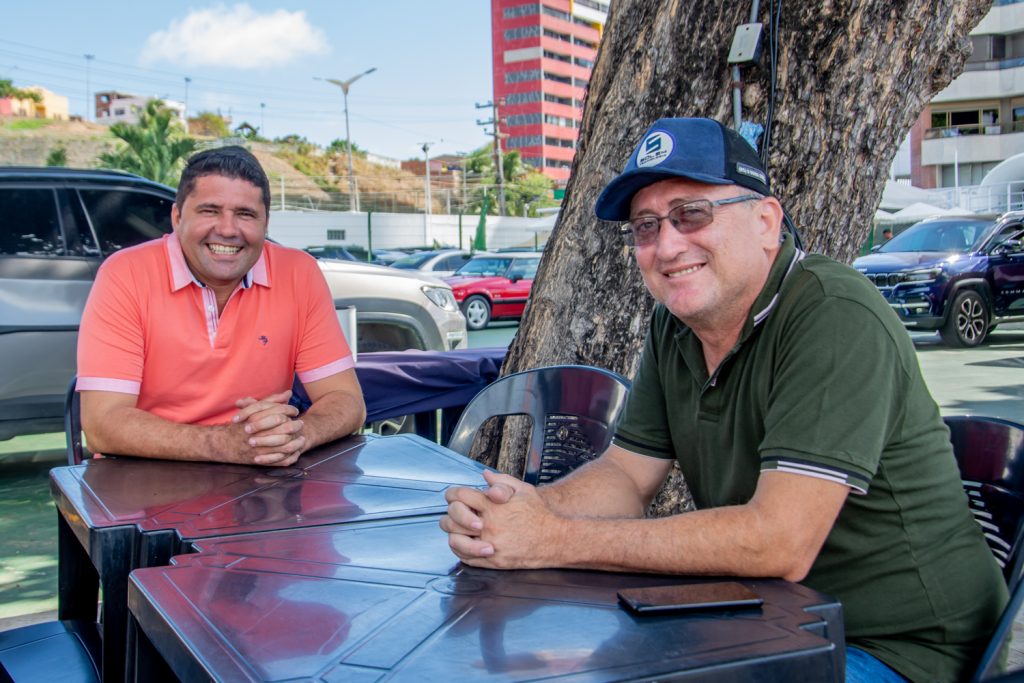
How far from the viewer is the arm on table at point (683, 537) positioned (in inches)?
62.2

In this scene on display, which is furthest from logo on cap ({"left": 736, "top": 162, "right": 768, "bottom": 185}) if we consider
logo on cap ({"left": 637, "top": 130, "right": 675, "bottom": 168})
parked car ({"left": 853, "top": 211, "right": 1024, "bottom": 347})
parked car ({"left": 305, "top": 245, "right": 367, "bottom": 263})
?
parked car ({"left": 305, "top": 245, "right": 367, "bottom": 263})

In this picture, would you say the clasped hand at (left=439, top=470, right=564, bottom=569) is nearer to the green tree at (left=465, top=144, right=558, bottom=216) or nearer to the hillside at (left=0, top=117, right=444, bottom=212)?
the green tree at (left=465, top=144, right=558, bottom=216)

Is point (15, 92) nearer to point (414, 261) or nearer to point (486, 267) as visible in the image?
point (414, 261)

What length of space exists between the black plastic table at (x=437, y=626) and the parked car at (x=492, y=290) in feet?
55.2

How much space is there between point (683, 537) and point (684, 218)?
0.70m

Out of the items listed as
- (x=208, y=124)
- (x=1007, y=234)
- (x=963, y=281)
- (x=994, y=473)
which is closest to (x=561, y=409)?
(x=994, y=473)

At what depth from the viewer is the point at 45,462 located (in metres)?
7.03

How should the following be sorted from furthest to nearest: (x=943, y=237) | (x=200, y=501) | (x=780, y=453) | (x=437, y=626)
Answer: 1. (x=943, y=237)
2. (x=200, y=501)
3. (x=780, y=453)
4. (x=437, y=626)

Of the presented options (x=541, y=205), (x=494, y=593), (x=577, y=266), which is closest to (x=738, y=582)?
(x=494, y=593)

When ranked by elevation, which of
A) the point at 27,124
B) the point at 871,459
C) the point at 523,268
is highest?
the point at 27,124

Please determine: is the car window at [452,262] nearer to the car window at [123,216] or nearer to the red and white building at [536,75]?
the car window at [123,216]

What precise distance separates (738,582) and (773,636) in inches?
10.8

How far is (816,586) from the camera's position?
1756 millimetres

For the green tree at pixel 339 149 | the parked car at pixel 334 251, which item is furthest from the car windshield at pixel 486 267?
the green tree at pixel 339 149
